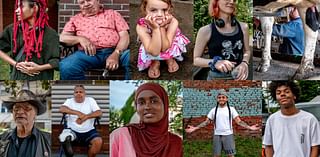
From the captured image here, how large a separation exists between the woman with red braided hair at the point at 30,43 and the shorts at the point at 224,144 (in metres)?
1.68

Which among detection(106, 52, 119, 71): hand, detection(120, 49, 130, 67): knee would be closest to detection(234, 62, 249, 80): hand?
detection(120, 49, 130, 67): knee

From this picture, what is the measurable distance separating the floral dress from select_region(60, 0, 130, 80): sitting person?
0.13m

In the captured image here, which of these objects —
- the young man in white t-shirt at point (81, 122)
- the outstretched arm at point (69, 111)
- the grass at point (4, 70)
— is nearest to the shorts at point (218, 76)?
the young man in white t-shirt at point (81, 122)

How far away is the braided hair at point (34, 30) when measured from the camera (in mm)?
5879

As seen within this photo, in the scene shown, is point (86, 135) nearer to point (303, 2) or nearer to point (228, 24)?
point (228, 24)

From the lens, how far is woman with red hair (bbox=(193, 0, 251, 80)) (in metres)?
5.86

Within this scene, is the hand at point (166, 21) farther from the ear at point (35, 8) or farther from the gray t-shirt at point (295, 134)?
the gray t-shirt at point (295, 134)

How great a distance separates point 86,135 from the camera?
19.2ft

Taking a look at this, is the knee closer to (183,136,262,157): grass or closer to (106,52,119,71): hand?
(106,52,119,71): hand

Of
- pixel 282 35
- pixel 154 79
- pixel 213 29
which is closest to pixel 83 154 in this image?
pixel 154 79

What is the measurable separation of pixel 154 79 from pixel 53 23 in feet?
3.61

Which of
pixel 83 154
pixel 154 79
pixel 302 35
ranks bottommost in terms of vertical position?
pixel 83 154

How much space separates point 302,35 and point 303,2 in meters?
0.31

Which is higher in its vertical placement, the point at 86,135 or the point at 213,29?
the point at 213,29
